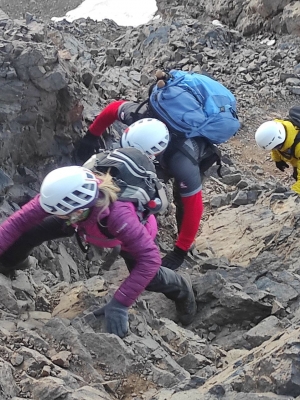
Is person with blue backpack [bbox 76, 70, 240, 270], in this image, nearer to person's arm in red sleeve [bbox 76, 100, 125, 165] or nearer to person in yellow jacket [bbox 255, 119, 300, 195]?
person's arm in red sleeve [bbox 76, 100, 125, 165]

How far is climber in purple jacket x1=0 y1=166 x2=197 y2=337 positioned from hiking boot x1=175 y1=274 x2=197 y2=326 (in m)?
1.25

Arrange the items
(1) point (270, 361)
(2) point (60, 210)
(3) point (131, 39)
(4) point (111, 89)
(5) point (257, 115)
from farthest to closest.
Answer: (3) point (131, 39) → (5) point (257, 115) → (4) point (111, 89) → (2) point (60, 210) → (1) point (270, 361)

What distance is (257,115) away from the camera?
18.9 metres

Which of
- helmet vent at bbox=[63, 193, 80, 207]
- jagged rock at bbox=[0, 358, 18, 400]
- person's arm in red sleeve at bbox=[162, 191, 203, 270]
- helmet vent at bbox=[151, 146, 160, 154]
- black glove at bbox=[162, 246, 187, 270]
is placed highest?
helmet vent at bbox=[63, 193, 80, 207]

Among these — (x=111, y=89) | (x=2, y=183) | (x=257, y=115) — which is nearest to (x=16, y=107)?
(x=2, y=183)

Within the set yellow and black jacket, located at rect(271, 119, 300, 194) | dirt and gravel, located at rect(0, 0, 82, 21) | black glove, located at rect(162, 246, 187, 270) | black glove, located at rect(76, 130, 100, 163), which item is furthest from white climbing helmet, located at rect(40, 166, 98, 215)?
dirt and gravel, located at rect(0, 0, 82, 21)

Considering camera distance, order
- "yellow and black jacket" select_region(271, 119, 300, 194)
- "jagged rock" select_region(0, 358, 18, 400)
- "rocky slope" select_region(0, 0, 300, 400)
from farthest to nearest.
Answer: "yellow and black jacket" select_region(271, 119, 300, 194) < "rocky slope" select_region(0, 0, 300, 400) < "jagged rock" select_region(0, 358, 18, 400)

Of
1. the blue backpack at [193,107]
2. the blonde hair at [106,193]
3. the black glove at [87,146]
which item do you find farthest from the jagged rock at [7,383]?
the black glove at [87,146]

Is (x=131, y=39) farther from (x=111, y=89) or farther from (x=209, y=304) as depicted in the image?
(x=209, y=304)

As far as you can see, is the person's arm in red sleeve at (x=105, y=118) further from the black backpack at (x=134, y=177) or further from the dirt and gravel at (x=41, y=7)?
the dirt and gravel at (x=41, y=7)

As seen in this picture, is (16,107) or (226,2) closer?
(16,107)

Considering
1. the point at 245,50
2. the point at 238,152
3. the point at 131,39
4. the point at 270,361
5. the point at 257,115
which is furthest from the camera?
the point at 131,39

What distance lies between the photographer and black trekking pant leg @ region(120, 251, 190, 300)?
24.4 feet

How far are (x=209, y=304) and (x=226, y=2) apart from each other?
70.3 feet
